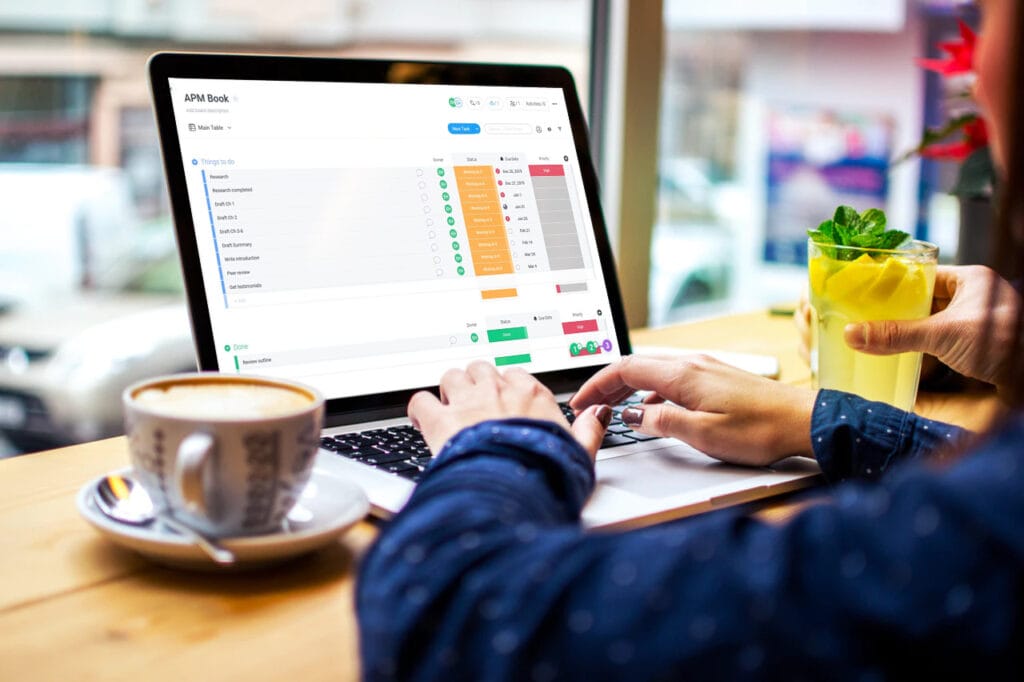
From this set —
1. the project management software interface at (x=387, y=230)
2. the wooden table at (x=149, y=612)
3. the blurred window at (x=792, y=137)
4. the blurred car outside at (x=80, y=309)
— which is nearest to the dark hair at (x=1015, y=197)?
the wooden table at (x=149, y=612)

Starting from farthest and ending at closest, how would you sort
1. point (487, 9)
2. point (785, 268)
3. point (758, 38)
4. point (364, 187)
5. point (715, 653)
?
point (785, 268) < point (758, 38) < point (487, 9) < point (364, 187) < point (715, 653)

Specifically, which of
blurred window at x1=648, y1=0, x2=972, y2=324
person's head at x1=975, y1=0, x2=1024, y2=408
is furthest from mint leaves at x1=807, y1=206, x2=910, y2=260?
blurred window at x1=648, y1=0, x2=972, y2=324

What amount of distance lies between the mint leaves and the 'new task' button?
0.35 metres

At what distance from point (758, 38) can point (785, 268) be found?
640mm

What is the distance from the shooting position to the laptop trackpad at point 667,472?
0.79m

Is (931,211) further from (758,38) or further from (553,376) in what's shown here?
(553,376)

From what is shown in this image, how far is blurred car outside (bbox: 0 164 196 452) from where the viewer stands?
195cm

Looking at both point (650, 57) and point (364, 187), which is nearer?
point (364, 187)

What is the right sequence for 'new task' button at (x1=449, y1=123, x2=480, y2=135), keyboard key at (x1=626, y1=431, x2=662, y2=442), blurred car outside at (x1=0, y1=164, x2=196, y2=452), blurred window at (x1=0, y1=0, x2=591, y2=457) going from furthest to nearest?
blurred car outside at (x1=0, y1=164, x2=196, y2=452), blurred window at (x1=0, y1=0, x2=591, y2=457), 'new task' button at (x1=449, y1=123, x2=480, y2=135), keyboard key at (x1=626, y1=431, x2=662, y2=442)

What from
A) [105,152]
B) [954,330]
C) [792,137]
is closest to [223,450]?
[954,330]

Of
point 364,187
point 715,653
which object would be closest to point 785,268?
point 364,187

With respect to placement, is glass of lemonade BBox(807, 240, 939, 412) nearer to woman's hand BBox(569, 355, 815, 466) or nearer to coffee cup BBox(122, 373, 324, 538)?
woman's hand BBox(569, 355, 815, 466)

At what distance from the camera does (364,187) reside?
97cm

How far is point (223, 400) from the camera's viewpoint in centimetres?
63
